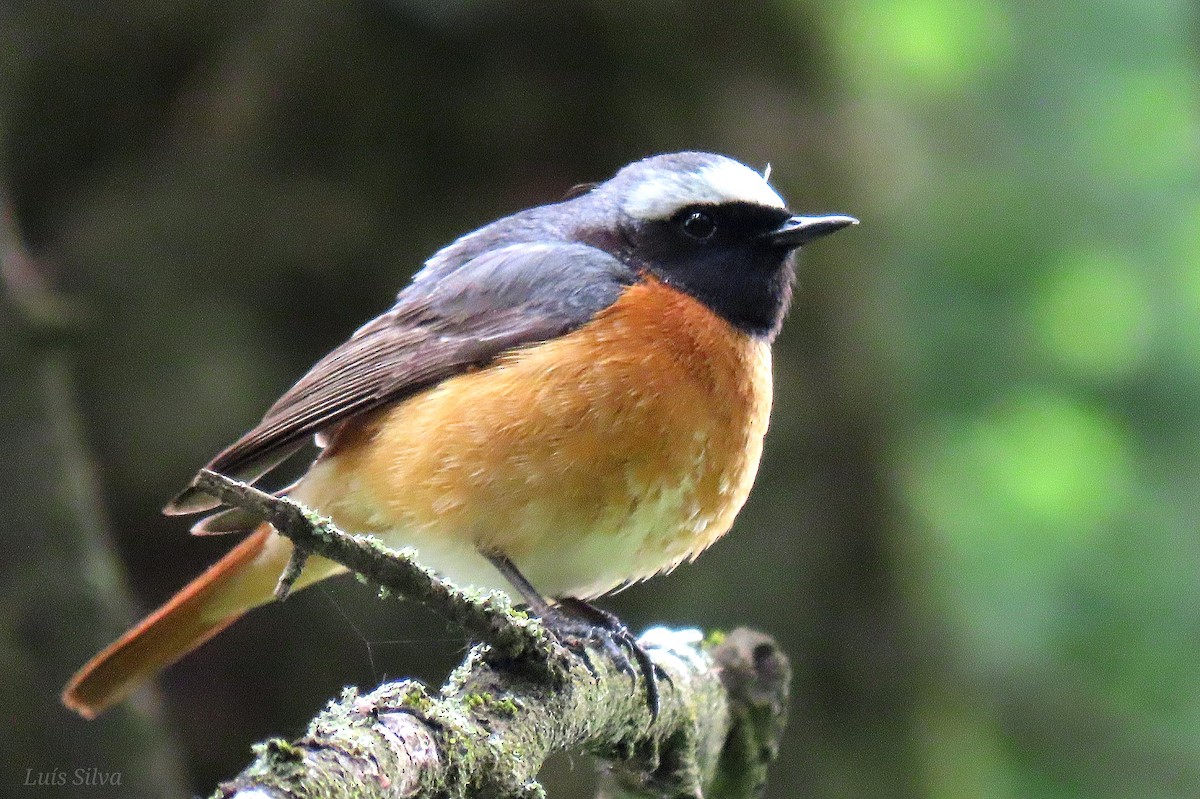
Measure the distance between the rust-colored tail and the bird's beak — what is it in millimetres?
1971

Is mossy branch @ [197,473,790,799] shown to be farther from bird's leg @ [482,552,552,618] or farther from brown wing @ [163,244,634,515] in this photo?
brown wing @ [163,244,634,515]

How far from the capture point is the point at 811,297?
639cm

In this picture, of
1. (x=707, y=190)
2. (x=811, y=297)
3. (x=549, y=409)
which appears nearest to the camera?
(x=549, y=409)

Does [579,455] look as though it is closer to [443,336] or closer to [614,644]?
[614,644]

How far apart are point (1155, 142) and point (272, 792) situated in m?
6.00

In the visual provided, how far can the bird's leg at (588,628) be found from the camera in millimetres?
3689

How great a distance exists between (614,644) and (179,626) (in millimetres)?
1621

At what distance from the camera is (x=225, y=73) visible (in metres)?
5.78

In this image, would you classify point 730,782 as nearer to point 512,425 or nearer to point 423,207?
point 512,425

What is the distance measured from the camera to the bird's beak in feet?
14.2

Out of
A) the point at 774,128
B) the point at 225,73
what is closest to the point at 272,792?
the point at 225,73

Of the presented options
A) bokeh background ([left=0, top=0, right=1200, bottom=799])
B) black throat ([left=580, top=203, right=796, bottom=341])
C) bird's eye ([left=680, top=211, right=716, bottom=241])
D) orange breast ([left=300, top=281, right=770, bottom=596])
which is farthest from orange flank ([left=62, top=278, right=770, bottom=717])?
bokeh background ([left=0, top=0, right=1200, bottom=799])

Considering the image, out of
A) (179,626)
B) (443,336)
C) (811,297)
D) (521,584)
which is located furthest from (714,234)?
(179,626)

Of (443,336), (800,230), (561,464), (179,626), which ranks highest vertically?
(800,230)
